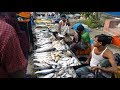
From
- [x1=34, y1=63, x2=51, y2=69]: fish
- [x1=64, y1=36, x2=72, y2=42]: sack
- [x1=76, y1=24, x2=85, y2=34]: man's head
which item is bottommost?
[x1=34, y1=63, x2=51, y2=69]: fish

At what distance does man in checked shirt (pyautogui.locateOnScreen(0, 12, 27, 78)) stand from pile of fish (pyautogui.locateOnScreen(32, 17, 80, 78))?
0.98m

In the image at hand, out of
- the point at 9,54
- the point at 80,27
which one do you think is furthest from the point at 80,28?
the point at 9,54

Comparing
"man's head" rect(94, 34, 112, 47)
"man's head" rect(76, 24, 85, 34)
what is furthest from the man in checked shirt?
"man's head" rect(94, 34, 112, 47)

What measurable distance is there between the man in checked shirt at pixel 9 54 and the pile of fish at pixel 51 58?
98cm

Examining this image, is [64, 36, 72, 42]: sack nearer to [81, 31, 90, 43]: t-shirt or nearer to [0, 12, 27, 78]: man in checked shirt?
[81, 31, 90, 43]: t-shirt

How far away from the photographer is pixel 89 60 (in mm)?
2738

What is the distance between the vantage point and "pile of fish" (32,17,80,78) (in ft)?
8.96

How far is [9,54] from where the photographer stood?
1.52 m

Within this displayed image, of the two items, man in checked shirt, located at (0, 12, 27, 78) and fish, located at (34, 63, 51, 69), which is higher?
man in checked shirt, located at (0, 12, 27, 78)

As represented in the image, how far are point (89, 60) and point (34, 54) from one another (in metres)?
0.64

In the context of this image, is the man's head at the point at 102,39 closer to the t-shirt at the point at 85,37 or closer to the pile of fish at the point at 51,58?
the t-shirt at the point at 85,37

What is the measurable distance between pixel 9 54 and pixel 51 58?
1.28 meters
